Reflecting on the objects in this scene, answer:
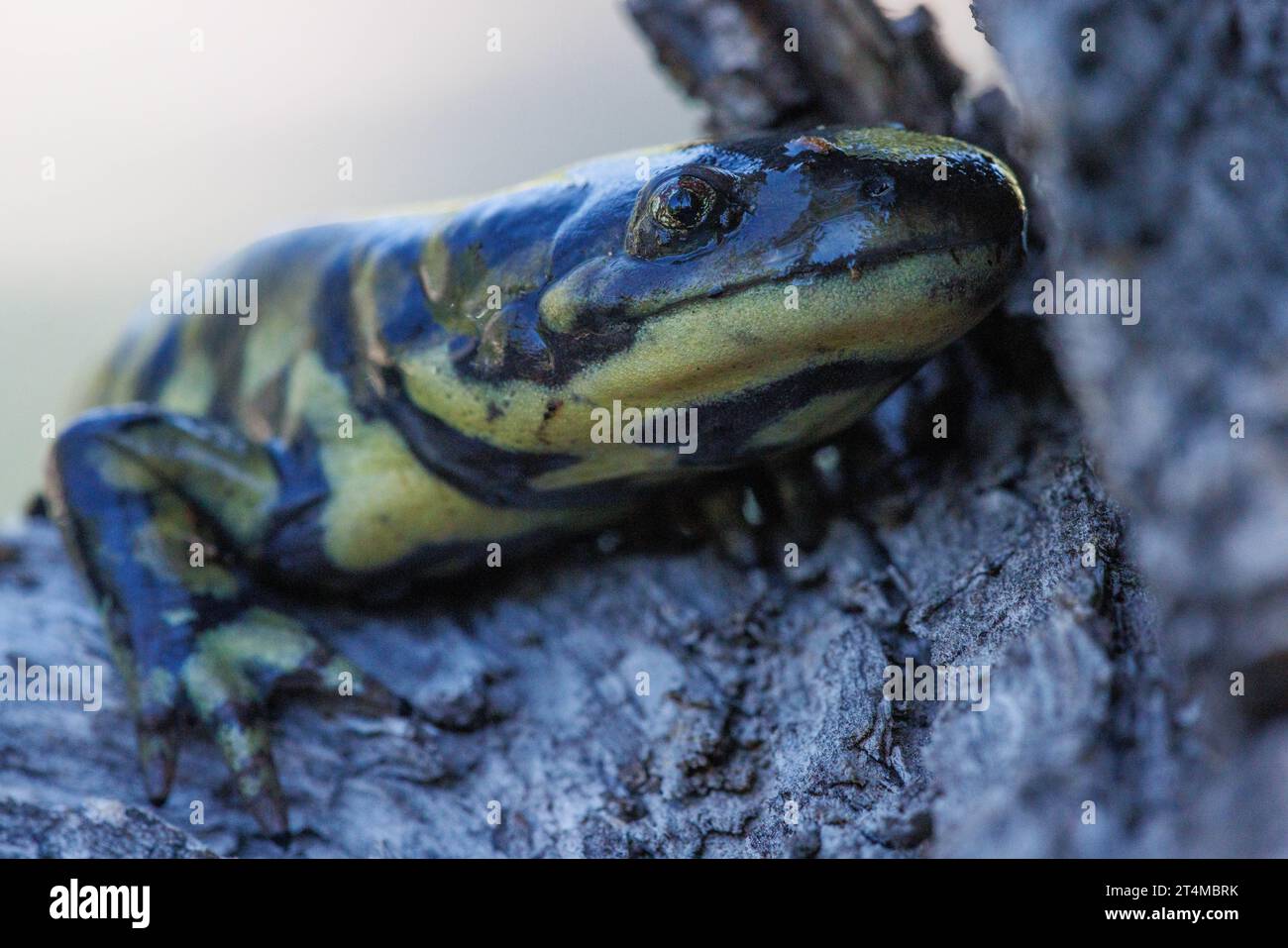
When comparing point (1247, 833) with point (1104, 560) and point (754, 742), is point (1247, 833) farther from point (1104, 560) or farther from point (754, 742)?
point (754, 742)

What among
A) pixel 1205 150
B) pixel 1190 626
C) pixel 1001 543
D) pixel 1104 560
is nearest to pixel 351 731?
pixel 1001 543

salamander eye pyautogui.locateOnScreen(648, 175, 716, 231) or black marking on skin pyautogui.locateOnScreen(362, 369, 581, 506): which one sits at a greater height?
salamander eye pyautogui.locateOnScreen(648, 175, 716, 231)

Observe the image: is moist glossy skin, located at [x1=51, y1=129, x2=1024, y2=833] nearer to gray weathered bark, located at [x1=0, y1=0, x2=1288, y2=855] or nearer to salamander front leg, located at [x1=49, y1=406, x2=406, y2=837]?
salamander front leg, located at [x1=49, y1=406, x2=406, y2=837]

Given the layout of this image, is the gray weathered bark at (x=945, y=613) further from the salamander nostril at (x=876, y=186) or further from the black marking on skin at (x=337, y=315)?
the black marking on skin at (x=337, y=315)
